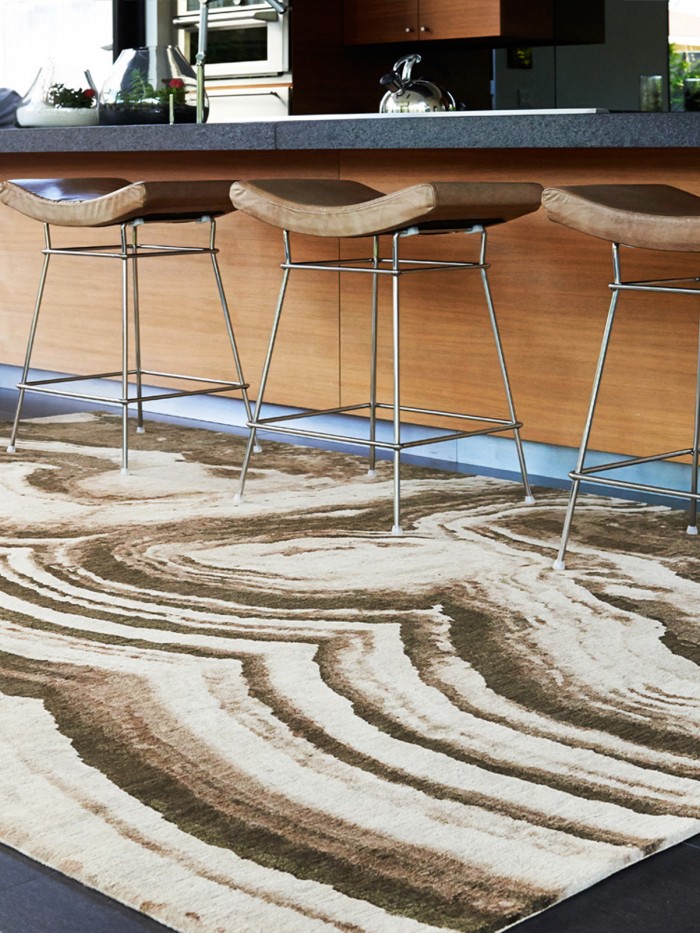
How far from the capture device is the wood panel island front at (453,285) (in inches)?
121

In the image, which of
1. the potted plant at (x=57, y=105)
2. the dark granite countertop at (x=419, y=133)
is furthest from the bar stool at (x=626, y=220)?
the potted plant at (x=57, y=105)

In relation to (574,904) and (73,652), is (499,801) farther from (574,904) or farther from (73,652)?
(73,652)

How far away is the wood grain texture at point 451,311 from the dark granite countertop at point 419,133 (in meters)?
0.31

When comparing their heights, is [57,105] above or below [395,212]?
above

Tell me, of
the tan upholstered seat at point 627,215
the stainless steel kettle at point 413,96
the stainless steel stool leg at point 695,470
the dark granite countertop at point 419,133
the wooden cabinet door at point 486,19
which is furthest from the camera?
the wooden cabinet door at point 486,19

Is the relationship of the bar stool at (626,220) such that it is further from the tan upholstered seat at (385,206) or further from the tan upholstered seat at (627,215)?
the tan upholstered seat at (385,206)

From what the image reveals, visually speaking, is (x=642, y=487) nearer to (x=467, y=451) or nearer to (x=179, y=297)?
(x=467, y=451)

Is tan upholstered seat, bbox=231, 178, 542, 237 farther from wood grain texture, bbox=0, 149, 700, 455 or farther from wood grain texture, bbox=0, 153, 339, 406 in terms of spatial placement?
wood grain texture, bbox=0, 153, 339, 406

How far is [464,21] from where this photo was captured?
242 inches

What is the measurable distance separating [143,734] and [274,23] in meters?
5.30

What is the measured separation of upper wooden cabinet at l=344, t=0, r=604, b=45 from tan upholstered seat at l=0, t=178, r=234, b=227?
300cm

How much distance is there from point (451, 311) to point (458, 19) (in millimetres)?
3081


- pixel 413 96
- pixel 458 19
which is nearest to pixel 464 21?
pixel 458 19

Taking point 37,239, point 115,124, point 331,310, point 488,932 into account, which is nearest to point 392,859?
point 488,932
